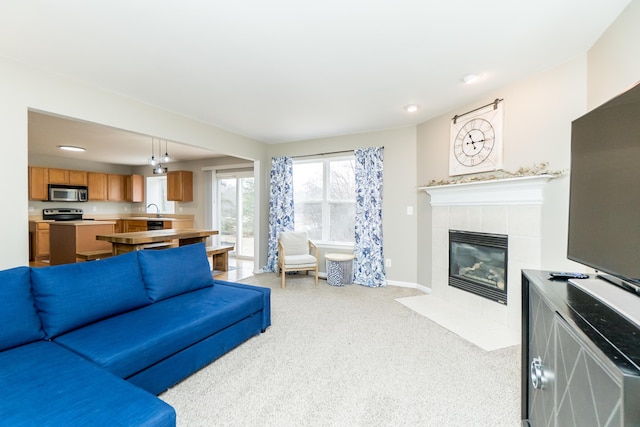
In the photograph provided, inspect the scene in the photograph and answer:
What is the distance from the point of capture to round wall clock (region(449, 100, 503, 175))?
305cm

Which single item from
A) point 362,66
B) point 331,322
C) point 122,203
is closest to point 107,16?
A: point 362,66

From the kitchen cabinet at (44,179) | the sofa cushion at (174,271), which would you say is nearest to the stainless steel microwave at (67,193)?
the kitchen cabinet at (44,179)

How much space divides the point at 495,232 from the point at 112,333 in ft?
11.6

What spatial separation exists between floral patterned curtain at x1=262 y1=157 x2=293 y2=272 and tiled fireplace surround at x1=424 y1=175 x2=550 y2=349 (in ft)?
8.45

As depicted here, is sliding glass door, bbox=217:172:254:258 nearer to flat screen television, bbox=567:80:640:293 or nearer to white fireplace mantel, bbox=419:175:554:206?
white fireplace mantel, bbox=419:175:554:206

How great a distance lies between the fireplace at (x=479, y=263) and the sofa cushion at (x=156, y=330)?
8.18ft

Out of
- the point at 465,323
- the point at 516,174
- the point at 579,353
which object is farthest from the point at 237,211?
the point at 579,353

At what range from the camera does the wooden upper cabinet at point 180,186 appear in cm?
680

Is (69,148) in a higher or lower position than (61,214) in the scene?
higher

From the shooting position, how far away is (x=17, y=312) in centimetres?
168

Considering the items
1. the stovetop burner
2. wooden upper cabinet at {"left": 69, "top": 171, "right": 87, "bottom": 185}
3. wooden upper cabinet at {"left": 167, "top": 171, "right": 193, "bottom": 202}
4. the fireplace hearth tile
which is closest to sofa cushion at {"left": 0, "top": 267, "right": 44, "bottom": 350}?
the fireplace hearth tile

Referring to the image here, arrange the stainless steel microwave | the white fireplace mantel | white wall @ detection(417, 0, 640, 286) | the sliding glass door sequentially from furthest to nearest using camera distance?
the sliding glass door → the stainless steel microwave → the white fireplace mantel → white wall @ detection(417, 0, 640, 286)

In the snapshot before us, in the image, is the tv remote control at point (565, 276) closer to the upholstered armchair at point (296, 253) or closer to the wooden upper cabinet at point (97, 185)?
the upholstered armchair at point (296, 253)

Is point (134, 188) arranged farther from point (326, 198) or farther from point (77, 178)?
point (326, 198)
